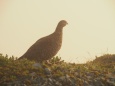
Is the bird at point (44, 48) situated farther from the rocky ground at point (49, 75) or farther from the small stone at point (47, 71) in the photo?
the small stone at point (47, 71)

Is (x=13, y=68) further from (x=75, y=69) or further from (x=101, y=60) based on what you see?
(x=101, y=60)

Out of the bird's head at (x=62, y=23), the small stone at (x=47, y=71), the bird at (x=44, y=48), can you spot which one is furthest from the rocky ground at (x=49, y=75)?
the bird's head at (x=62, y=23)

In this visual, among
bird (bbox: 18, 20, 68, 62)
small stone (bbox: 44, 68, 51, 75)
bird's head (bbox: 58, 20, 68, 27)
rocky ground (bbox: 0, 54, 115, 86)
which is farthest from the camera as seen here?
bird's head (bbox: 58, 20, 68, 27)

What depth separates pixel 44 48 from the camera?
14.3 meters

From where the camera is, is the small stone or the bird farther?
the bird

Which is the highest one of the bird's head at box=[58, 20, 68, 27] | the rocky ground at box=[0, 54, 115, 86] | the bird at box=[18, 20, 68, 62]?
the bird's head at box=[58, 20, 68, 27]

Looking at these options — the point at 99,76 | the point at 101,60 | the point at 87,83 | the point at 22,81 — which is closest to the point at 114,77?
the point at 99,76

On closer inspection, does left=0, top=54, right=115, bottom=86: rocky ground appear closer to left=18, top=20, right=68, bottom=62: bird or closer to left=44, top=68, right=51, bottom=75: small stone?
left=44, top=68, right=51, bottom=75: small stone

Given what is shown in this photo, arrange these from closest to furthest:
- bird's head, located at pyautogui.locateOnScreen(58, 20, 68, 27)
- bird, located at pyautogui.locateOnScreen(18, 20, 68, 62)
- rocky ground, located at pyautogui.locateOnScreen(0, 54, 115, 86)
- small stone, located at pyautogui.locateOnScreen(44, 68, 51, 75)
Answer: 1. rocky ground, located at pyautogui.locateOnScreen(0, 54, 115, 86)
2. small stone, located at pyautogui.locateOnScreen(44, 68, 51, 75)
3. bird, located at pyautogui.locateOnScreen(18, 20, 68, 62)
4. bird's head, located at pyautogui.locateOnScreen(58, 20, 68, 27)

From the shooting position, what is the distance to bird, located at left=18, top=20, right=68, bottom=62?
1421 centimetres

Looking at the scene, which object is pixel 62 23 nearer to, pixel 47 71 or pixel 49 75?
pixel 47 71

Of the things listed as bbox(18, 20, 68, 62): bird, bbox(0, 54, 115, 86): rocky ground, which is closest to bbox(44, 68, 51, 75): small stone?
bbox(0, 54, 115, 86): rocky ground

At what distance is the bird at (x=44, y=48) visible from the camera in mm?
14211

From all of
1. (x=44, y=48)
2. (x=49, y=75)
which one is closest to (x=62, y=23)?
(x=44, y=48)
